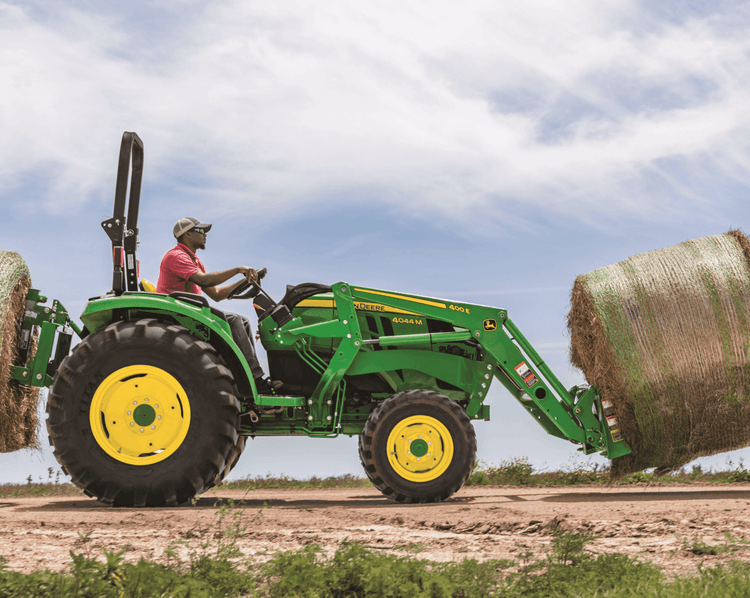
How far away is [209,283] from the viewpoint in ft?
22.5

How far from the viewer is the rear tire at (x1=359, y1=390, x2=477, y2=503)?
6.64 meters

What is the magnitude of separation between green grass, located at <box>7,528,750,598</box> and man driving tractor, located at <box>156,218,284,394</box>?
3.13 metres

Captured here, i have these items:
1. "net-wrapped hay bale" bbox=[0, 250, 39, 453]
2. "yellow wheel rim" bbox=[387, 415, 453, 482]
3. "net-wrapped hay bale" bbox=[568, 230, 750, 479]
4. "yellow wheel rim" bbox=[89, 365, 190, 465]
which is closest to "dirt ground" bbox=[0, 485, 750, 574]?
"yellow wheel rim" bbox=[387, 415, 453, 482]

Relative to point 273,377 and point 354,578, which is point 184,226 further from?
point 354,578

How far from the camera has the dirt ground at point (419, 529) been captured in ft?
13.7

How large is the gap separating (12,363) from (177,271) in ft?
6.45

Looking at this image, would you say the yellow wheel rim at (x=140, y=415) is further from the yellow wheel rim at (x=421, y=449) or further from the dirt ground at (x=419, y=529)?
the yellow wheel rim at (x=421, y=449)

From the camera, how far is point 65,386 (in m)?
6.29

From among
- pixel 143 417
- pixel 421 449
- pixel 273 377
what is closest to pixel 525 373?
pixel 421 449

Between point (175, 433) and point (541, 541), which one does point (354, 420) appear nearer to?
point (175, 433)

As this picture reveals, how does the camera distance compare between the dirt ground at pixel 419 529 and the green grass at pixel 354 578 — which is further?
the dirt ground at pixel 419 529

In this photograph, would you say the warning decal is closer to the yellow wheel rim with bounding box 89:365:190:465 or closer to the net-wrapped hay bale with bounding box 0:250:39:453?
the yellow wheel rim with bounding box 89:365:190:465

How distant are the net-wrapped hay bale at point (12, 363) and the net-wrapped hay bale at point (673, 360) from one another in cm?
581

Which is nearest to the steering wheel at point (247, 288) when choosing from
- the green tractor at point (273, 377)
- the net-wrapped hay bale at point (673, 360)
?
the green tractor at point (273, 377)
